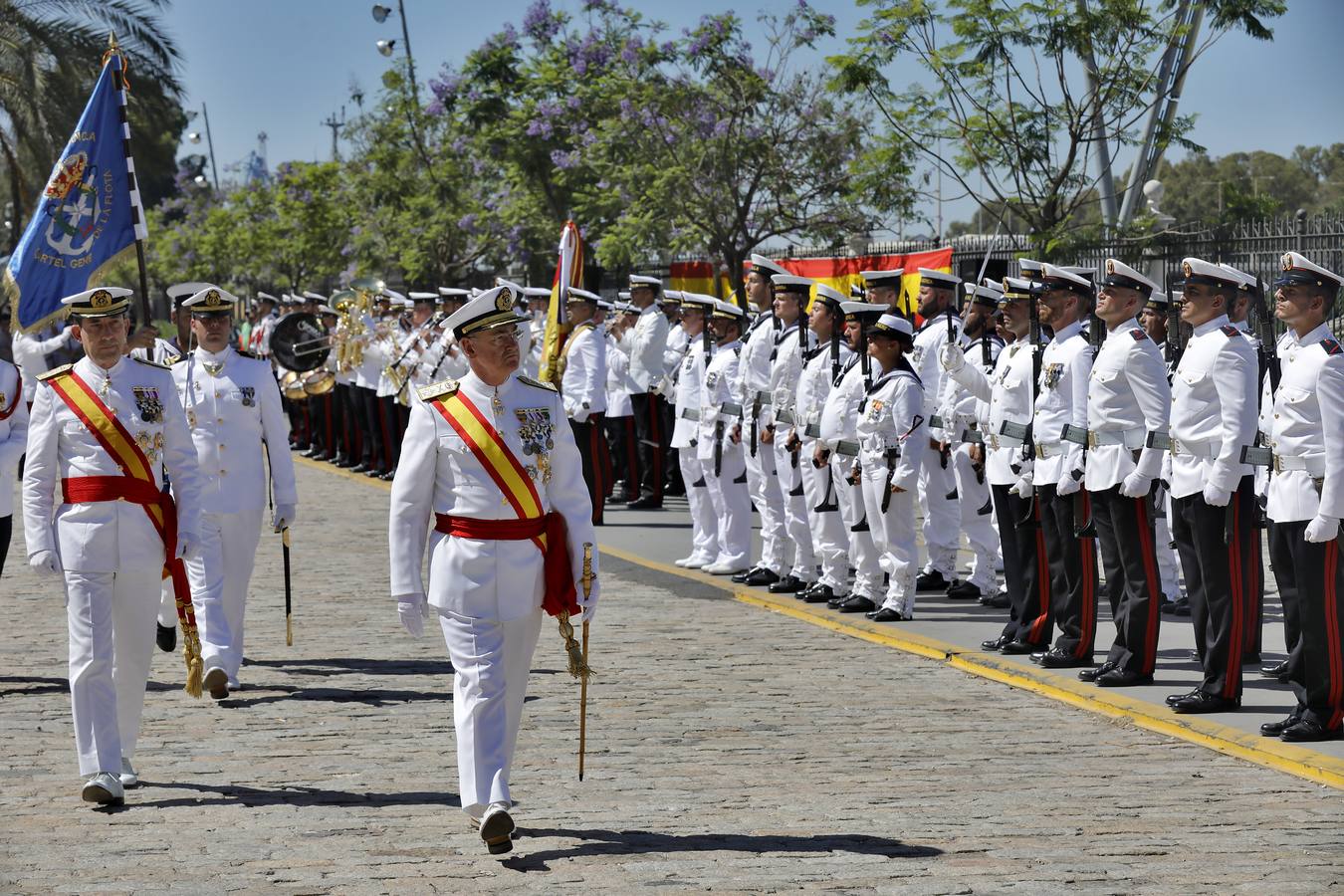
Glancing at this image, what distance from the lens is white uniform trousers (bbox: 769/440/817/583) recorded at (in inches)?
518

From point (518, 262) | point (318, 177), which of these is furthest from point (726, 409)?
point (318, 177)

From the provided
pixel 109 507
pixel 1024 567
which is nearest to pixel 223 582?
pixel 109 507

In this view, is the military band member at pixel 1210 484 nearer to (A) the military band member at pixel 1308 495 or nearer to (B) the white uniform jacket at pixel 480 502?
(A) the military band member at pixel 1308 495

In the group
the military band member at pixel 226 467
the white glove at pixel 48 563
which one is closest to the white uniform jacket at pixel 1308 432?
the military band member at pixel 226 467

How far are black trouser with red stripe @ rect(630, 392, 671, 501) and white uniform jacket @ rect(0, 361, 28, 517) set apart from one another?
9978mm

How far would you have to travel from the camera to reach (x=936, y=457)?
1293 centimetres

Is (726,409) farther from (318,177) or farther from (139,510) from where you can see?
(318,177)

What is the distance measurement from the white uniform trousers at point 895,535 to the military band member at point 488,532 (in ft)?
16.8

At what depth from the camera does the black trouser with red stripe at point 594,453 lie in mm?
18172

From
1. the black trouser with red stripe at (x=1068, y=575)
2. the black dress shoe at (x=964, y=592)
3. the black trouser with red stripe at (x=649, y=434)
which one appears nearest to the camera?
the black trouser with red stripe at (x=1068, y=575)

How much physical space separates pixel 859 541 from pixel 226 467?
4.35m

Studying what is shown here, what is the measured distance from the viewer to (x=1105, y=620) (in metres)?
11.8

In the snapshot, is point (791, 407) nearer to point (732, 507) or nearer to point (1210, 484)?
point (732, 507)

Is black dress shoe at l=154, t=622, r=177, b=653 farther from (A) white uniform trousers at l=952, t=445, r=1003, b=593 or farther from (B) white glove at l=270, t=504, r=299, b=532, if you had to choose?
(A) white uniform trousers at l=952, t=445, r=1003, b=593
